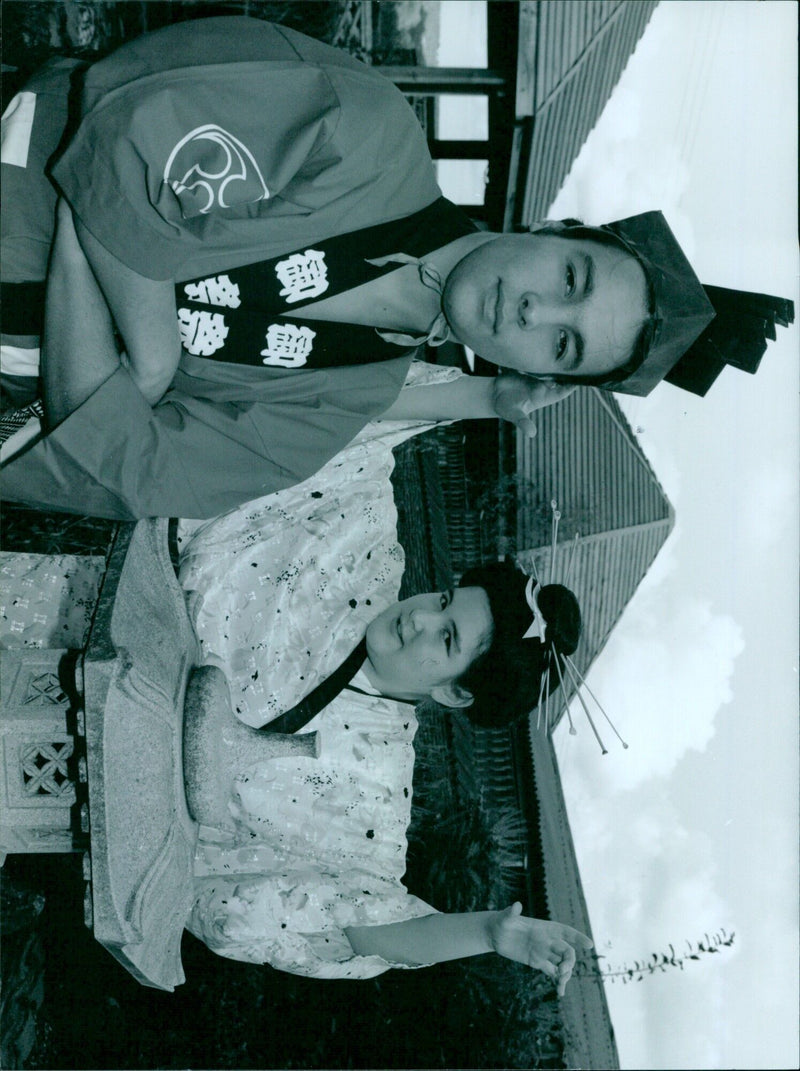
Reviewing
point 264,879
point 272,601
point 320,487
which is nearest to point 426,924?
point 264,879

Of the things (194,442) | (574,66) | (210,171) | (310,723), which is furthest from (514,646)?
(574,66)

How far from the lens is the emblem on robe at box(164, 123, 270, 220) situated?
1.46 meters

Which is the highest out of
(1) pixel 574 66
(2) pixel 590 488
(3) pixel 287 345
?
(1) pixel 574 66

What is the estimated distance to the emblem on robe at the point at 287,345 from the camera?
6.68 feet

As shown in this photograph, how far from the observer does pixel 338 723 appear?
2.60m

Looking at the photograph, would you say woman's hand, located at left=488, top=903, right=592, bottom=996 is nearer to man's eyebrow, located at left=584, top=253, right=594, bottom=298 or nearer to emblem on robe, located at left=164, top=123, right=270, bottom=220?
man's eyebrow, located at left=584, top=253, right=594, bottom=298

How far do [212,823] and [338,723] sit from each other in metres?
0.70

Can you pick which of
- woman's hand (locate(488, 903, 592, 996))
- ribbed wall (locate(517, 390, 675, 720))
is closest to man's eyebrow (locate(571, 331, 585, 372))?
woman's hand (locate(488, 903, 592, 996))

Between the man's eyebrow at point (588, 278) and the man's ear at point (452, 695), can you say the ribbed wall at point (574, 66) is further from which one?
the man's ear at point (452, 695)

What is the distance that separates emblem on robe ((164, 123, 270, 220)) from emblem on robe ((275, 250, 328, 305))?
38 centimetres

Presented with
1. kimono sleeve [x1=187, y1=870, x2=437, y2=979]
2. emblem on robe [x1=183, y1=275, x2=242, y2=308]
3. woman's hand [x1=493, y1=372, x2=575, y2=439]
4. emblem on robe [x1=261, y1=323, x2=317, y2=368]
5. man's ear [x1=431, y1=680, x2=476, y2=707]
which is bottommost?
kimono sleeve [x1=187, y1=870, x2=437, y2=979]

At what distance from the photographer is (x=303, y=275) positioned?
1.97m

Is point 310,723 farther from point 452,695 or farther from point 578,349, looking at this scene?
point 578,349

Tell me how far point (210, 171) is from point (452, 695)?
72.5 inches
